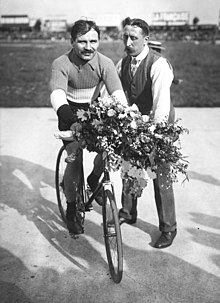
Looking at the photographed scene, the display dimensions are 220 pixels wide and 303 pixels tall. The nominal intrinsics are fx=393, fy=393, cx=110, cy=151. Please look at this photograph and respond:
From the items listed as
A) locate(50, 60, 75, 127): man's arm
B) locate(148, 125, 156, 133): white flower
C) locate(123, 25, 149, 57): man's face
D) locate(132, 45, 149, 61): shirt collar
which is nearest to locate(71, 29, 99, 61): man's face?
locate(50, 60, 75, 127): man's arm

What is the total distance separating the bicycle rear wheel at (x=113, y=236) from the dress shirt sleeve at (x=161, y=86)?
0.80 m

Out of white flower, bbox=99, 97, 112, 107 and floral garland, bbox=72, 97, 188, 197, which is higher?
white flower, bbox=99, 97, 112, 107

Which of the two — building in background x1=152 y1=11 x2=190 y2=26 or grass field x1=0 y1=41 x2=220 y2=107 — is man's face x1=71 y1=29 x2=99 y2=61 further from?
grass field x1=0 y1=41 x2=220 y2=107

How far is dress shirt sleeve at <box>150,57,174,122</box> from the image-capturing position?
127 inches

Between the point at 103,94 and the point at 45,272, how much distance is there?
5.34ft

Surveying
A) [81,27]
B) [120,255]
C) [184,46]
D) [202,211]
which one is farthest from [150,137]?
[184,46]

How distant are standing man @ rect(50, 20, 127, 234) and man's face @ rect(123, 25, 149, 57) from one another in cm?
22

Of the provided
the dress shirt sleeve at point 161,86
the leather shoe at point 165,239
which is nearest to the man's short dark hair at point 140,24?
the dress shirt sleeve at point 161,86

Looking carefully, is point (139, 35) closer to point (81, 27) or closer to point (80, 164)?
point (81, 27)

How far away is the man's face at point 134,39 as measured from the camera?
3.34 metres

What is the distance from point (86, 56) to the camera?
3.21 m

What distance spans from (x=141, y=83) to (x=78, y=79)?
561mm

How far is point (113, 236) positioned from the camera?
2.99 m

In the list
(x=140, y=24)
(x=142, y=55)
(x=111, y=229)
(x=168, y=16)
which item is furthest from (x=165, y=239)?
(x=168, y=16)
